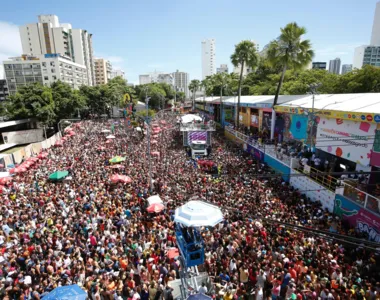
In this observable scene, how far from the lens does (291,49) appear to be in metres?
22.5

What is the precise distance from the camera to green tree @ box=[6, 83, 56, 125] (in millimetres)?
38719

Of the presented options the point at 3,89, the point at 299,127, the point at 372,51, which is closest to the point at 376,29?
the point at 372,51

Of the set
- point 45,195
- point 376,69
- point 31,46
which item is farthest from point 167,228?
point 31,46

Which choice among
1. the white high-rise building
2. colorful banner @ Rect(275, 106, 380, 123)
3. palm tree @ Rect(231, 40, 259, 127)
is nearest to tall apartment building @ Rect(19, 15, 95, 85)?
palm tree @ Rect(231, 40, 259, 127)

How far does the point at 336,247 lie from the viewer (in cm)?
995

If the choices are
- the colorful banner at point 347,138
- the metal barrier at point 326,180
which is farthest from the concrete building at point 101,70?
the metal barrier at point 326,180

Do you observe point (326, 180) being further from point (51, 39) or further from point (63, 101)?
point (51, 39)

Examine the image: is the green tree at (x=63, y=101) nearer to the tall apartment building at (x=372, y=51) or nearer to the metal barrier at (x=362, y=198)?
the metal barrier at (x=362, y=198)

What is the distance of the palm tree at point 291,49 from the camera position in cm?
2191

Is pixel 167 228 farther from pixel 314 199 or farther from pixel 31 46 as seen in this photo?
pixel 31 46

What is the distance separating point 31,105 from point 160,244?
3882 cm

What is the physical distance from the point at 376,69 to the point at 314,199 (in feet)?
75.0

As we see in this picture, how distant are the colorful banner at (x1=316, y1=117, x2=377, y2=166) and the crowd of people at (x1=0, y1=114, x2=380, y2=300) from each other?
364 cm

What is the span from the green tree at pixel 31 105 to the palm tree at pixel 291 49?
115 ft
